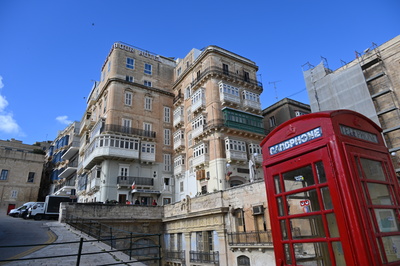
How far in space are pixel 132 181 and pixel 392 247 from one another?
2747 cm

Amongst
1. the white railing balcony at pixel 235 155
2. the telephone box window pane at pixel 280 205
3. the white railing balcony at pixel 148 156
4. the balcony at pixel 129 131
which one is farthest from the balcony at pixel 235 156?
the telephone box window pane at pixel 280 205

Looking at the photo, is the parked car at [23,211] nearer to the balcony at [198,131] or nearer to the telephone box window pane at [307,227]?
the balcony at [198,131]

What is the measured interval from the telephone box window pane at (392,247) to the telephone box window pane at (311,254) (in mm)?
953

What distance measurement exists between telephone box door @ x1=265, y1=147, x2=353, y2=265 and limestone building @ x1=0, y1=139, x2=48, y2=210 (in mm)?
45421

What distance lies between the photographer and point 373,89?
832 inches

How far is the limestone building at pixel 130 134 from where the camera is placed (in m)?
29.3

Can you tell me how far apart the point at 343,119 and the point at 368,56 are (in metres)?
20.6

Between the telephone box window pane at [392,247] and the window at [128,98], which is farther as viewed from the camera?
the window at [128,98]

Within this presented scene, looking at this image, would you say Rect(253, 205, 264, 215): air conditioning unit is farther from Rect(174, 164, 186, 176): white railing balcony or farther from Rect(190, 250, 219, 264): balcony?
Rect(174, 164, 186, 176): white railing balcony

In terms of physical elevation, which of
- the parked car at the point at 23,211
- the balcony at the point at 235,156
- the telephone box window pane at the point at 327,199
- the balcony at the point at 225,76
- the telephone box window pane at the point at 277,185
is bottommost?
the telephone box window pane at the point at 327,199

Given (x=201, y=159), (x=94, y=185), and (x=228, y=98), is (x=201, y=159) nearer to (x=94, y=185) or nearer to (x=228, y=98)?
(x=228, y=98)

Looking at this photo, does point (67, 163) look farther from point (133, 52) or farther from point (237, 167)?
point (237, 167)

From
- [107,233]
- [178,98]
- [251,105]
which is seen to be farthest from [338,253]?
[178,98]

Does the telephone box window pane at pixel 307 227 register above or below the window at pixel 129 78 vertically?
below
